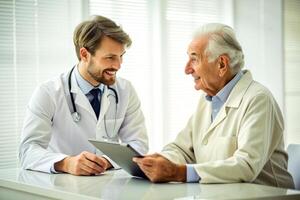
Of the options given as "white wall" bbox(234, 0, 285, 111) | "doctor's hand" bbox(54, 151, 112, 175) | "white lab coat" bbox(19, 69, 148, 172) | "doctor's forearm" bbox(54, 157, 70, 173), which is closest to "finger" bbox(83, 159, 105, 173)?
"doctor's hand" bbox(54, 151, 112, 175)

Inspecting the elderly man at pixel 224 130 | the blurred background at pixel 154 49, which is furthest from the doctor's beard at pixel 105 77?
the blurred background at pixel 154 49

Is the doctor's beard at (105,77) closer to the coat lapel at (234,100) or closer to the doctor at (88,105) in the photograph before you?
the doctor at (88,105)

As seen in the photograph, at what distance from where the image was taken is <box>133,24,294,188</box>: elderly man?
6.49 feet

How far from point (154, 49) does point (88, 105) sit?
1.86m

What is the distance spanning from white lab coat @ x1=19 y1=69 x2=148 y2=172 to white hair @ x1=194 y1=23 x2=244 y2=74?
0.70 m

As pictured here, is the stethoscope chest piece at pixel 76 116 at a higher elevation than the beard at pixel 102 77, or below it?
below

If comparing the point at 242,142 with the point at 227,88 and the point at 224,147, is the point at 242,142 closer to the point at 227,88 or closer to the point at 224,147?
the point at 224,147

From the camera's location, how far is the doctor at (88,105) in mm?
2619

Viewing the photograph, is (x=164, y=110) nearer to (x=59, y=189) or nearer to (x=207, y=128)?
(x=207, y=128)

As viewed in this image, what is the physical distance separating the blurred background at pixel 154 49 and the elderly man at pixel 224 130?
5.31 ft

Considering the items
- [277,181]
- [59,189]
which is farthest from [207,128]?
[59,189]

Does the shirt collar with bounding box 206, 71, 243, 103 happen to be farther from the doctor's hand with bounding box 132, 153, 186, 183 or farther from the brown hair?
the brown hair

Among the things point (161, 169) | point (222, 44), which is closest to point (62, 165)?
point (161, 169)

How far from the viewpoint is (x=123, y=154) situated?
2.01 metres
